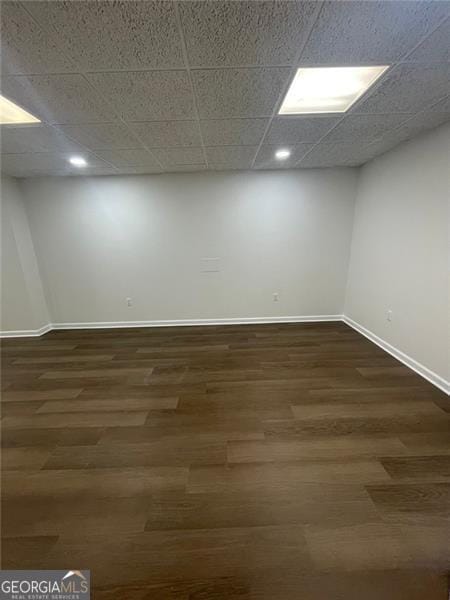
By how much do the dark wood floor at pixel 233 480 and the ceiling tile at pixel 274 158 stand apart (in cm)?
251

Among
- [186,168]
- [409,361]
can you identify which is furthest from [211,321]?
[409,361]

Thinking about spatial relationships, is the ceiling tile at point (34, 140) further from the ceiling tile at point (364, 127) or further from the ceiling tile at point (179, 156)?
the ceiling tile at point (364, 127)

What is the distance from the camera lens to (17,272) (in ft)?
12.7

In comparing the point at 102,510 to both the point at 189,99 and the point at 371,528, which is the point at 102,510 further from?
the point at 189,99

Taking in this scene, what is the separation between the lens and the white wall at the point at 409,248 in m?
2.39

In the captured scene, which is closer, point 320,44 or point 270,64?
point 320,44

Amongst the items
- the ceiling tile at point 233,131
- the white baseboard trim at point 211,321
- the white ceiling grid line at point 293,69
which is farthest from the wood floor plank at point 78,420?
the white ceiling grid line at point 293,69

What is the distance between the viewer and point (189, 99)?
1820 millimetres

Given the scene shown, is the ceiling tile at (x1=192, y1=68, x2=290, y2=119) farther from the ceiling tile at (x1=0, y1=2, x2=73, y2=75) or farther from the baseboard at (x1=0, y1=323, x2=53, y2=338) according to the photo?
the baseboard at (x1=0, y1=323, x2=53, y2=338)

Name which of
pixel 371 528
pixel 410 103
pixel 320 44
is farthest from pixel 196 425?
pixel 410 103

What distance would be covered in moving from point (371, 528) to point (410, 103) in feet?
9.48

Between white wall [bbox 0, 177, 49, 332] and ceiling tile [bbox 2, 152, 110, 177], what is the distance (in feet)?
1.44

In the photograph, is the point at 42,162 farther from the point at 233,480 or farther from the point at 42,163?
the point at 233,480

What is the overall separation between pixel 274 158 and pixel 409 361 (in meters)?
2.94
